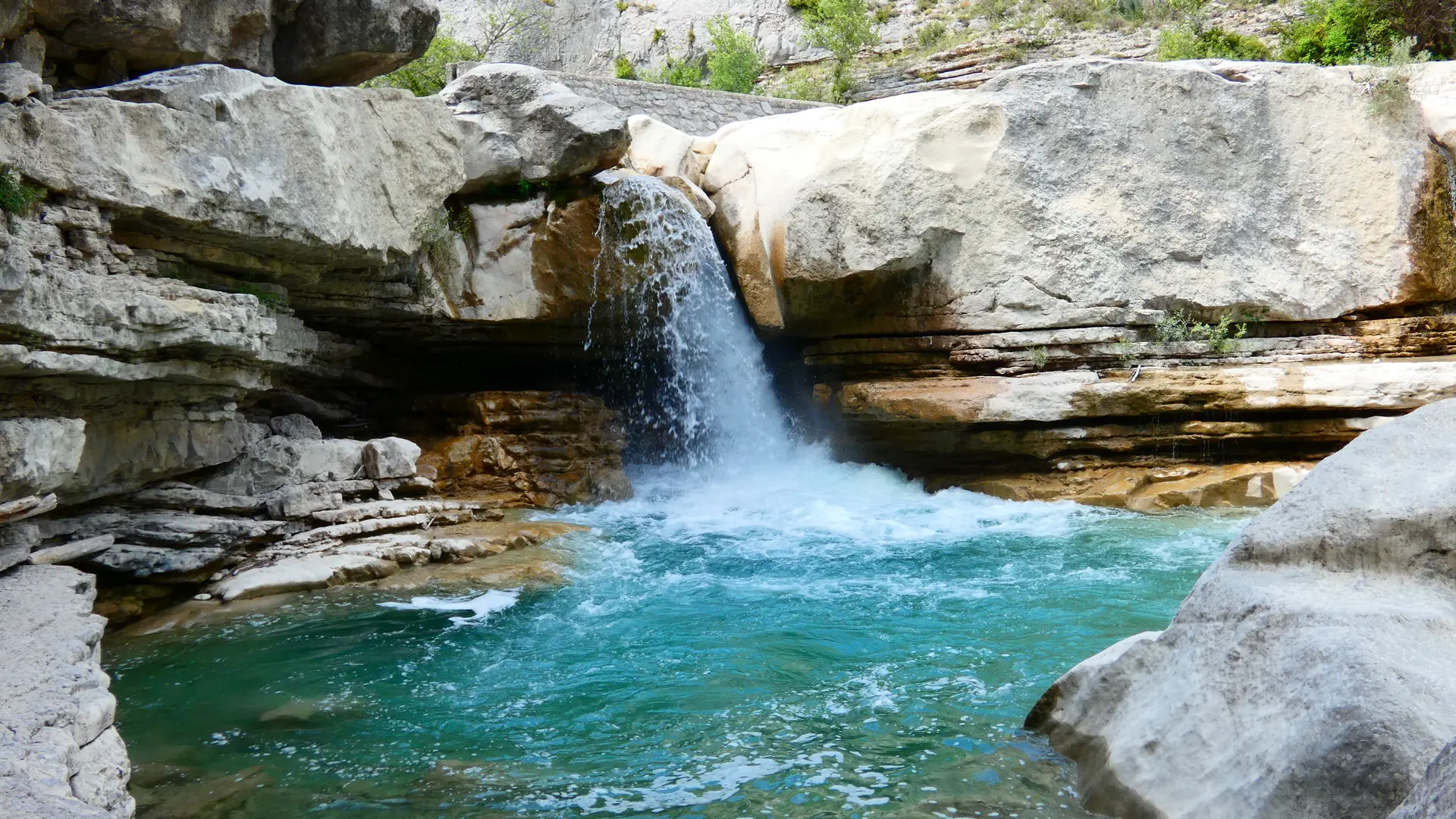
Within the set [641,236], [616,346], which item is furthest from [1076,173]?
[616,346]

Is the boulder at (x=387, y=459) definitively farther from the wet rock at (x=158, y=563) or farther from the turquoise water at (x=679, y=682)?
the wet rock at (x=158, y=563)

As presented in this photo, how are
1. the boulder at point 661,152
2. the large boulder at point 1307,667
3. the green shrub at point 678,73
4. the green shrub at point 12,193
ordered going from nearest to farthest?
the large boulder at point 1307,667
the green shrub at point 12,193
the boulder at point 661,152
the green shrub at point 678,73

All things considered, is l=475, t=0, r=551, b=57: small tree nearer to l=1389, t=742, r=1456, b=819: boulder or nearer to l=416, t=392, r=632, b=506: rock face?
l=416, t=392, r=632, b=506: rock face

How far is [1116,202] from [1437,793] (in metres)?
10.6

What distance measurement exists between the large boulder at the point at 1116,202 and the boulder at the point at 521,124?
2312 mm

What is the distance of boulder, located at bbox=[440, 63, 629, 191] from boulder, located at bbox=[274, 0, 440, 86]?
0.75 m

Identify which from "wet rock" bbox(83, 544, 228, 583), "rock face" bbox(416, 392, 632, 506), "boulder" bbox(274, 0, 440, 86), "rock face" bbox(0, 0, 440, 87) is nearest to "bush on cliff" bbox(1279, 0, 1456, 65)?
"rock face" bbox(416, 392, 632, 506)

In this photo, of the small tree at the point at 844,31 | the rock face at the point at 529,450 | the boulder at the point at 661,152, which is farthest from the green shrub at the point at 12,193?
the small tree at the point at 844,31

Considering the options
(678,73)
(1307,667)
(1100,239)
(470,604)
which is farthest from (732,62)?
(1307,667)

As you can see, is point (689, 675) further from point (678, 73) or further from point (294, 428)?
point (678, 73)

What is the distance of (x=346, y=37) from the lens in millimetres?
9414

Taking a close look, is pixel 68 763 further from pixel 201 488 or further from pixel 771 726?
pixel 201 488

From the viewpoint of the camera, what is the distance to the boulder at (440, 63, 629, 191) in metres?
10.3

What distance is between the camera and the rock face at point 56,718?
2922 mm
